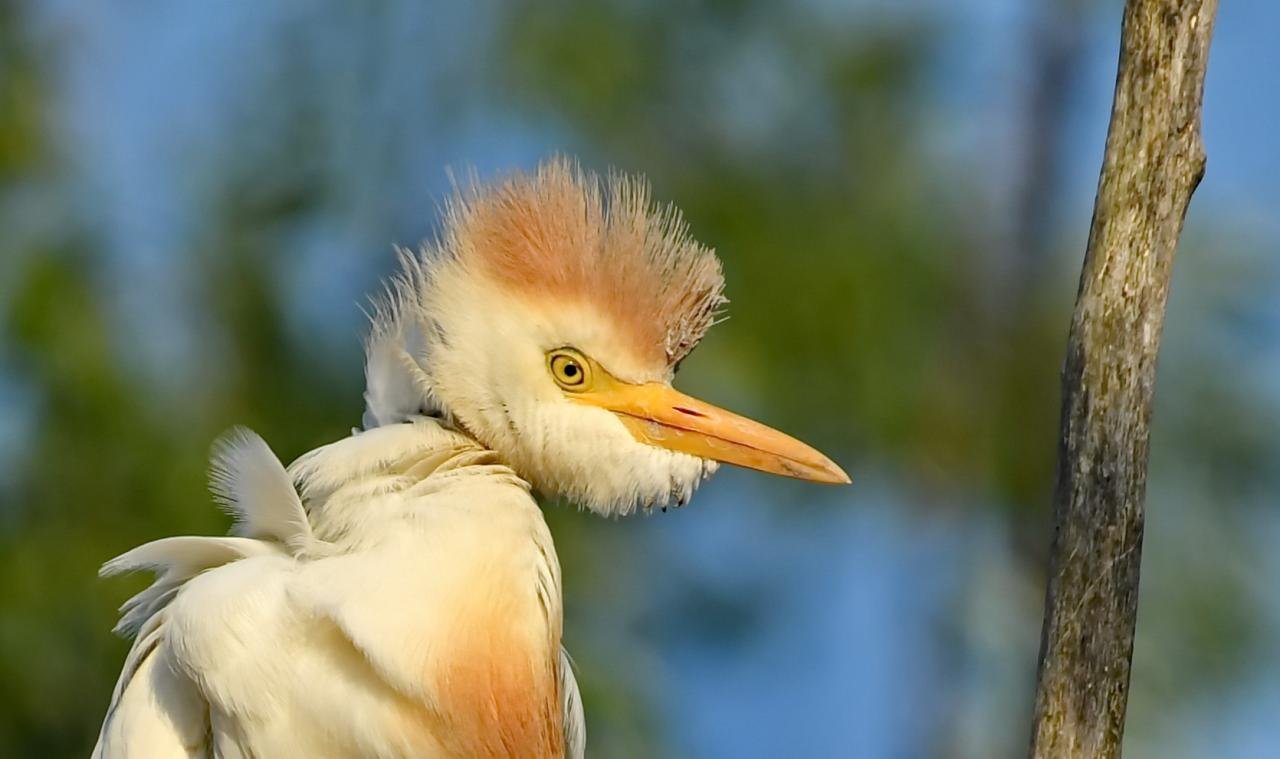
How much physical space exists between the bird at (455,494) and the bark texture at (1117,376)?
594 millimetres

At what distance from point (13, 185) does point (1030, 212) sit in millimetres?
5158

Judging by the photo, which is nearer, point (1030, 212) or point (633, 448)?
point (633, 448)

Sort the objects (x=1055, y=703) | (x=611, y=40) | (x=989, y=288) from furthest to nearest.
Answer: (x=611, y=40) < (x=989, y=288) < (x=1055, y=703)

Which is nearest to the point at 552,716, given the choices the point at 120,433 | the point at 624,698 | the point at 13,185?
the point at 624,698

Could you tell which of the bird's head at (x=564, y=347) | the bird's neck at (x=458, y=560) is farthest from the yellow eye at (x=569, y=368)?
the bird's neck at (x=458, y=560)

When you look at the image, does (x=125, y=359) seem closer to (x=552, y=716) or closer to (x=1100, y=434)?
(x=552, y=716)

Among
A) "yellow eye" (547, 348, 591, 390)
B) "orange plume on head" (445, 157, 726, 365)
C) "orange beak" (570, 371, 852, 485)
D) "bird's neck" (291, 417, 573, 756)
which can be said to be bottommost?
"bird's neck" (291, 417, 573, 756)

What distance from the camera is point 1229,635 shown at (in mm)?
7555

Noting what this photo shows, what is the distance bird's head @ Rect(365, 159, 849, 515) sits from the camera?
112 inches

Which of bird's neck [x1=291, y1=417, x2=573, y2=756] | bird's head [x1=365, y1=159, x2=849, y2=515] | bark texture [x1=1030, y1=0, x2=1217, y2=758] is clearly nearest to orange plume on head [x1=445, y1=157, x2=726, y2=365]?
bird's head [x1=365, y1=159, x2=849, y2=515]

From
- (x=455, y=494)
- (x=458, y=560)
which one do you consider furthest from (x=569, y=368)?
(x=458, y=560)

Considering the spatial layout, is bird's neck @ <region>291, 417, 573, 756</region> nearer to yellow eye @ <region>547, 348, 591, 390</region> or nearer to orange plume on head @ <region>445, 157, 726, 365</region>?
yellow eye @ <region>547, 348, 591, 390</region>

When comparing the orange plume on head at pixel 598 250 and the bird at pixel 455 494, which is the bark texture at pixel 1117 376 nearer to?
the bird at pixel 455 494

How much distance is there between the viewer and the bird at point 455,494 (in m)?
2.61
